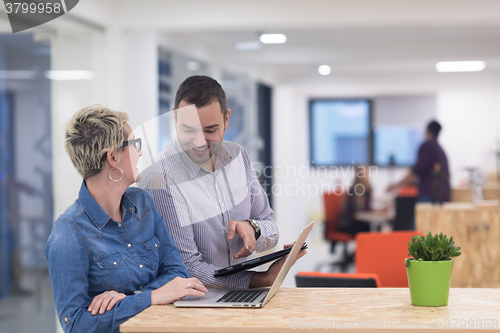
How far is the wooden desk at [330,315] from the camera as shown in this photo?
128cm

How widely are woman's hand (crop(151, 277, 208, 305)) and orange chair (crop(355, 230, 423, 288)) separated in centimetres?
186

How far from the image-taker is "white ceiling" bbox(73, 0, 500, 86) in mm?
3742

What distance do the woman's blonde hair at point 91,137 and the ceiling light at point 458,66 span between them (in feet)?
17.5

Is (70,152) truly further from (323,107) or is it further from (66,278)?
(323,107)

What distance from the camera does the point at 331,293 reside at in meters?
1.64

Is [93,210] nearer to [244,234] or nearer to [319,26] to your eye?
[244,234]

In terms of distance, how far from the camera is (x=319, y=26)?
392 cm

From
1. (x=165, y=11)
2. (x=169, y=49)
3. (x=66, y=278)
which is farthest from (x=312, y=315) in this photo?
(x=169, y=49)

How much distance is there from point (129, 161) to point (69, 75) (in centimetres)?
239

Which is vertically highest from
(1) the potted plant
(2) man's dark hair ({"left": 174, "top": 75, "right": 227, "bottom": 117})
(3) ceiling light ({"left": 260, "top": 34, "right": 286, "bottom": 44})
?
(3) ceiling light ({"left": 260, "top": 34, "right": 286, "bottom": 44})

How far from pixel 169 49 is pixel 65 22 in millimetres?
1100
